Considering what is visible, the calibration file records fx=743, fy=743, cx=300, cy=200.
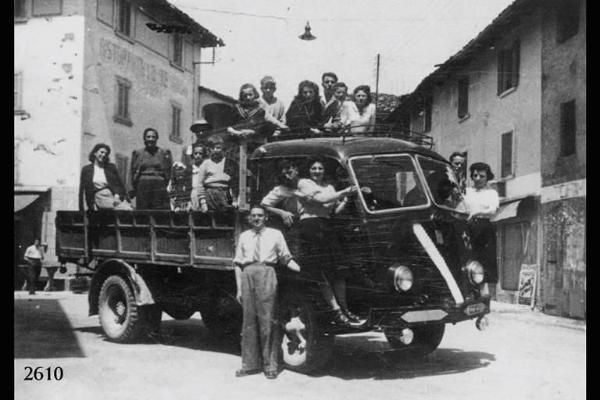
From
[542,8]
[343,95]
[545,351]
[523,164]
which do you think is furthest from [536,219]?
[343,95]

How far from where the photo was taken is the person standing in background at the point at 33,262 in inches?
822

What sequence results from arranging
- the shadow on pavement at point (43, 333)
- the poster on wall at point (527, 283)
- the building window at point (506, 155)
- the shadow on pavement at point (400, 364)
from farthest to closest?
the building window at point (506, 155), the poster on wall at point (527, 283), the shadow on pavement at point (43, 333), the shadow on pavement at point (400, 364)

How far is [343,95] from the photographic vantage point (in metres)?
10.3

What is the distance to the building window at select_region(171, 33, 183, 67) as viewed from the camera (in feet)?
94.5

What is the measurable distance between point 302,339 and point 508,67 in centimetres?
1458

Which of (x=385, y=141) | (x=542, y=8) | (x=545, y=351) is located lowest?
(x=545, y=351)

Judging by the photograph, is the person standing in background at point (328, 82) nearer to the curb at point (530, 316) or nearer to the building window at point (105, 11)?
the curb at point (530, 316)

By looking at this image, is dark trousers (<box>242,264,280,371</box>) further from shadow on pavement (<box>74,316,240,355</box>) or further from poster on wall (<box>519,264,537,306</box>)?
poster on wall (<box>519,264,537,306</box>)

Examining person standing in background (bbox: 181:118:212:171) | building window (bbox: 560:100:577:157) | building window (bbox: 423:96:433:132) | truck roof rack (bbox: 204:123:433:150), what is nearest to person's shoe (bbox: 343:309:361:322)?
truck roof rack (bbox: 204:123:433:150)

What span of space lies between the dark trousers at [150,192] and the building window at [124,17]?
48.1 ft

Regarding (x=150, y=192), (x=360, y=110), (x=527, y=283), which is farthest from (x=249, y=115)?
(x=527, y=283)

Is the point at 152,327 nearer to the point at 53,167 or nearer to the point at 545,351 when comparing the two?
the point at 545,351

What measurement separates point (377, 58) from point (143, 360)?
93.1 feet

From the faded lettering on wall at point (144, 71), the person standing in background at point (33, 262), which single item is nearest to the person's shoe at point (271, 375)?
the person standing in background at point (33, 262)
